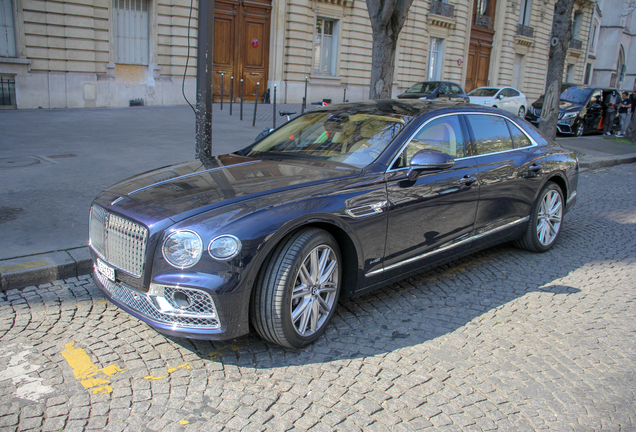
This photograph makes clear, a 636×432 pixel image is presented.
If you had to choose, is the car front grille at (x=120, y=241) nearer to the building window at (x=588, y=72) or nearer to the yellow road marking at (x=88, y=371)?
the yellow road marking at (x=88, y=371)

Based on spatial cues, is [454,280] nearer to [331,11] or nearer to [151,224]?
[151,224]

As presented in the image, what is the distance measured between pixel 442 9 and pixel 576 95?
1327 cm

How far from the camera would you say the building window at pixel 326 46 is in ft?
81.5

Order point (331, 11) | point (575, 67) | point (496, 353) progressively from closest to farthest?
point (496, 353) < point (331, 11) < point (575, 67)

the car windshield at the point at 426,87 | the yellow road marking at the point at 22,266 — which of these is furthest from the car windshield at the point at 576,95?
the yellow road marking at the point at 22,266

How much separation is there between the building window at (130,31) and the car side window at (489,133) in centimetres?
1610

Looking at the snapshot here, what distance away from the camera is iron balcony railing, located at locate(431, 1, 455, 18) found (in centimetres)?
2980

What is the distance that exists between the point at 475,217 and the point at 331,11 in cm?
2198

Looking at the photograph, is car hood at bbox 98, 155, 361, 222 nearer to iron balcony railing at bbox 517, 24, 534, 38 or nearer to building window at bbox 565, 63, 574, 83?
iron balcony railing at bbox 517, 24, 534, 38

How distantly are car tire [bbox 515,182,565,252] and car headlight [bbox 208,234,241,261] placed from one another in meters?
3.62

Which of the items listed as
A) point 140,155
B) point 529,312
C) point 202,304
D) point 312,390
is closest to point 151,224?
point 202,304

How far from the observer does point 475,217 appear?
15.4 ft

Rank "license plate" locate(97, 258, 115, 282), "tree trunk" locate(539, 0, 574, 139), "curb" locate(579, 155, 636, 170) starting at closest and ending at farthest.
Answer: "license plate" locate(97, 258, 115, 282), "curb" locate(579, 155, 636, 170), "tree trunk" locate(539, 0, 574, 139)

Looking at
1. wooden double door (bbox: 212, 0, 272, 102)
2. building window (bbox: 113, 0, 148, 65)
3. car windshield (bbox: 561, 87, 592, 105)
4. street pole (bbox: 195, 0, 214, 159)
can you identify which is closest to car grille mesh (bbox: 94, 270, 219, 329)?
street pole (bbox: 195, 0, 214, 159)
